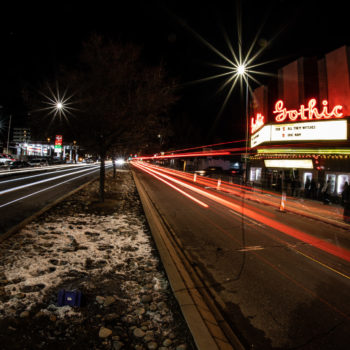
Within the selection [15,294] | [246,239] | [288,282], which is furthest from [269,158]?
[15,294]

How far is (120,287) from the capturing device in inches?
160

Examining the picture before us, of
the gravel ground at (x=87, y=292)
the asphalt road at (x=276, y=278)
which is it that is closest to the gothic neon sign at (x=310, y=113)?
the asphalt road at (x=276, y=278)

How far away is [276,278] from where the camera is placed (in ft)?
16.1

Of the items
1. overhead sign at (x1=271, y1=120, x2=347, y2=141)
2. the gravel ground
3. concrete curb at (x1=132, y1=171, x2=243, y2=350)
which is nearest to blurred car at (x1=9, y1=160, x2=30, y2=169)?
the gravel ground

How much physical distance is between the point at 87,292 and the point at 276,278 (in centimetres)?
387

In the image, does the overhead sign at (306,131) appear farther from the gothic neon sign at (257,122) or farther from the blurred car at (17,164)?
the blurred car at (17,164)

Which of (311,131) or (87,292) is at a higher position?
(311,131)

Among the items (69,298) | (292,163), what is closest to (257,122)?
(292,163)

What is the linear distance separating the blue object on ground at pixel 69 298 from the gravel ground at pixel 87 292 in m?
0.07

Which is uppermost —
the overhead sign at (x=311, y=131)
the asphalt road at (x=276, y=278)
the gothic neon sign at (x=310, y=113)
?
the gothic neon sign at (x=310, y=113)

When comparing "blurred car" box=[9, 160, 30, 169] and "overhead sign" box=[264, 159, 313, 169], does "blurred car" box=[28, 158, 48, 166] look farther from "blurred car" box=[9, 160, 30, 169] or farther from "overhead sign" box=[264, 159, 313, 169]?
"overhead sign" box=[264, 159, 313, 169]

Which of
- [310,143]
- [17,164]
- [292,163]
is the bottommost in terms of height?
[292,163]

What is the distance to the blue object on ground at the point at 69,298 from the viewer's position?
342 centimetres

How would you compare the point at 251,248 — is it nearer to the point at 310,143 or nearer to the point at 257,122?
the point at 310,143
